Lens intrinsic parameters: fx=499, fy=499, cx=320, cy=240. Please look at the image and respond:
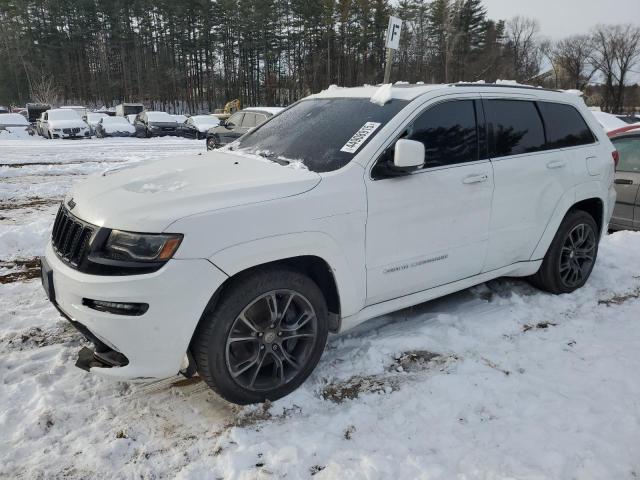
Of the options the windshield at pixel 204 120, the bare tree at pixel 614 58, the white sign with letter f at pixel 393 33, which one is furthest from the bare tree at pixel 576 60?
the white sign with letter f at pixel 393 33

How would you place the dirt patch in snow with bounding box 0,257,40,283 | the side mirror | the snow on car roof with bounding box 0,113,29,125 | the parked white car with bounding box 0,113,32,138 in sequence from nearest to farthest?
the side mirror → the dirt patch in snow with bounding box 0,257,40,283 → the parked white car with bounding box 0,113,32,138 → the snow on car roof with bounding box 0,113,29,125

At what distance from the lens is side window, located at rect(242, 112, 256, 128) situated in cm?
1427

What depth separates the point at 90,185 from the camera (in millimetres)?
3326

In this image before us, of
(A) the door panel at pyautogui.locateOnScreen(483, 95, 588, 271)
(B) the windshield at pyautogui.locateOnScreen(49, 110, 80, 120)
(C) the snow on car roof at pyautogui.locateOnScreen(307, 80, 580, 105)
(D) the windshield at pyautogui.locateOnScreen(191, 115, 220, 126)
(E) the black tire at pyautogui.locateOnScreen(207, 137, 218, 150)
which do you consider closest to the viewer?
(C) the snow on car roof at pyautogui.locateOnScreen(307, 80, 580, 105)

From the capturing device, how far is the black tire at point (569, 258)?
454 cm

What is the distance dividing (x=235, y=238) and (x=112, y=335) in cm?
81

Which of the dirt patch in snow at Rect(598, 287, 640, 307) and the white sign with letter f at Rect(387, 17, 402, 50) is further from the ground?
the white sign with letter f at Rect(387, 17, 402, 50)

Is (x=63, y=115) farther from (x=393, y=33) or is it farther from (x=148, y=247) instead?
(x=148, y=247)

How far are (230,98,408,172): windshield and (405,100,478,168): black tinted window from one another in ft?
0.72

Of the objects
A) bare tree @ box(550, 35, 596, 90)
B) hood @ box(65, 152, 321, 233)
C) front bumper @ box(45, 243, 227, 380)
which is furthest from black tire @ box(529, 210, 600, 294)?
bare tree @ box(550, 35, 596, 90)

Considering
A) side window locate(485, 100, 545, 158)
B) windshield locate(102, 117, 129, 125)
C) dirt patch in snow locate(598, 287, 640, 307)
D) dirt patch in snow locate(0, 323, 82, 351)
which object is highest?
windshield locate(102, 117, 129, 125)

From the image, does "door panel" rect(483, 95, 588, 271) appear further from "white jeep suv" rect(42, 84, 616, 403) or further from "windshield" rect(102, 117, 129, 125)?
"windshield" rect(102, 117, 129, 125)

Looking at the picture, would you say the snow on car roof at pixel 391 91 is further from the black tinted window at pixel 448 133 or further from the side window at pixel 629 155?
the side window at pixel 629 155

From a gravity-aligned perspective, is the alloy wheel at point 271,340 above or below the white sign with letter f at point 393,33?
below
